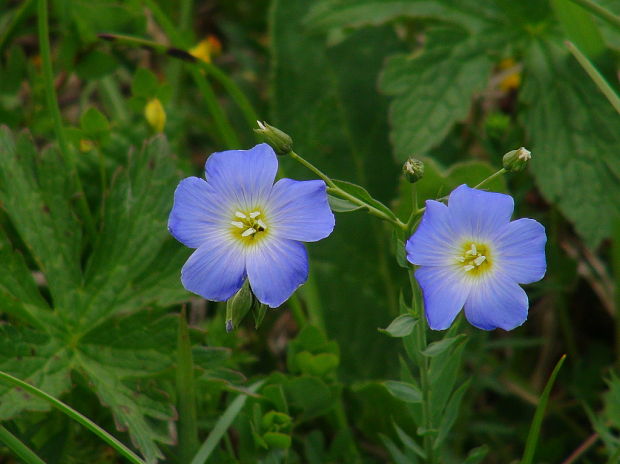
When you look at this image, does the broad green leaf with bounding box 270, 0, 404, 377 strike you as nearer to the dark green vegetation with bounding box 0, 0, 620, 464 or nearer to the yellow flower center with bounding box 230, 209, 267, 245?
the dark green vegetation with bounding box 0, 0, 620, 464

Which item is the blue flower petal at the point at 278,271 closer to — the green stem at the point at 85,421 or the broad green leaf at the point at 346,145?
the green stem at the point at 85,421

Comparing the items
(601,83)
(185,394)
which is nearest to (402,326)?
(185,394)

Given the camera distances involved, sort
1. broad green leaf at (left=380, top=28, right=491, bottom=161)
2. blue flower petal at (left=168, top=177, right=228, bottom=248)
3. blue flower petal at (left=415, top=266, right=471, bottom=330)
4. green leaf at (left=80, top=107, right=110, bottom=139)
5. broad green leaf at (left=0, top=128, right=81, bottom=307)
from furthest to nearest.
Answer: broad green leaf at (left=380, top=28, right=491, bottom=161), green leaf at (left=80, top=107, right=110, bottom=139), broad green leaf at (left=0, top=128, right=81, bottom=307), blue flower petal at (left=168, top=177, right=228, bottom=248), blue flower petal at (left=415, top=266, right=471, bottom=330)

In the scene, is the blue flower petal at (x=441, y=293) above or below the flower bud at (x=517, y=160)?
below

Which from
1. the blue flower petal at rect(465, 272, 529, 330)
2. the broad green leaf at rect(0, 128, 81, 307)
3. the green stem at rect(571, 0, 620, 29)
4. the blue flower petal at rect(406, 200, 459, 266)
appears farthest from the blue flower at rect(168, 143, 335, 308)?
the green stem at rect(571, 0, 620, 29)

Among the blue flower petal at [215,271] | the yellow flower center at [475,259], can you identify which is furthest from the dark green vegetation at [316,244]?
the blue flower petal at [215,271]

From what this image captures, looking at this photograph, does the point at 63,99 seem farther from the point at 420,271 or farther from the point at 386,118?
the point at 420,271

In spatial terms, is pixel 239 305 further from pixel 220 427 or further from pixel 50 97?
pixel 50 97
